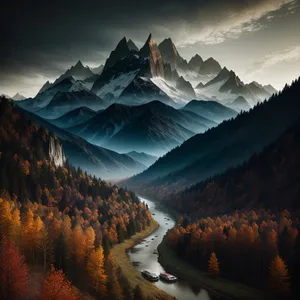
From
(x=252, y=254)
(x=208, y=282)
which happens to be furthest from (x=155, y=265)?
(x=252, y=254)

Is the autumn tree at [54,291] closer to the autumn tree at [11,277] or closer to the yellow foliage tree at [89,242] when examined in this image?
the autumn tree at [11,277]

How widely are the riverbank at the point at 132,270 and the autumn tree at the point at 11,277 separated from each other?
1500 inches

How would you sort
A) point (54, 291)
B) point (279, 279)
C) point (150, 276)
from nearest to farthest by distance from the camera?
1. point (54, 291)
2. point (279, 279)
3. point (150, 276)

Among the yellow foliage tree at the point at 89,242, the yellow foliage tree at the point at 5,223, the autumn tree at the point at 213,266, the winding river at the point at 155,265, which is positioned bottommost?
the winding river at the point at 155,265

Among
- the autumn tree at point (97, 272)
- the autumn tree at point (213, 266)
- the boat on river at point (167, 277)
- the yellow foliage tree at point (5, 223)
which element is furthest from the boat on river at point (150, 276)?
the yellow foliage tree at point (5, 223)

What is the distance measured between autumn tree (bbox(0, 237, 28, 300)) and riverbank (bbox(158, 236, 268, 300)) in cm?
6160

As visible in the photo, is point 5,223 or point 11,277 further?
point 5,223

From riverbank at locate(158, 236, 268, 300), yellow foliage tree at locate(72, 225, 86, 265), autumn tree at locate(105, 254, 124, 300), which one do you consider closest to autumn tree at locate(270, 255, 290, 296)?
riverbank at locate(158, 236, 268, 300)

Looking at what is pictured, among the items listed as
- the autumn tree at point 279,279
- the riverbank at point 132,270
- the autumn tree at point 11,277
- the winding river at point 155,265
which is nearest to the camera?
the autumn tree at point 11,277

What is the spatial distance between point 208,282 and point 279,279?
24615 mm

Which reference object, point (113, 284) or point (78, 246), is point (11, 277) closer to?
point (113, 284)

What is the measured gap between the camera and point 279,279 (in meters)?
112

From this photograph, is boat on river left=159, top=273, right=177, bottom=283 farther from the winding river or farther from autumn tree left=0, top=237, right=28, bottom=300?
autumn tree left=0, top=237, right=28, bottom=300

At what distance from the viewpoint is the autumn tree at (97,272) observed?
98.8 meters
